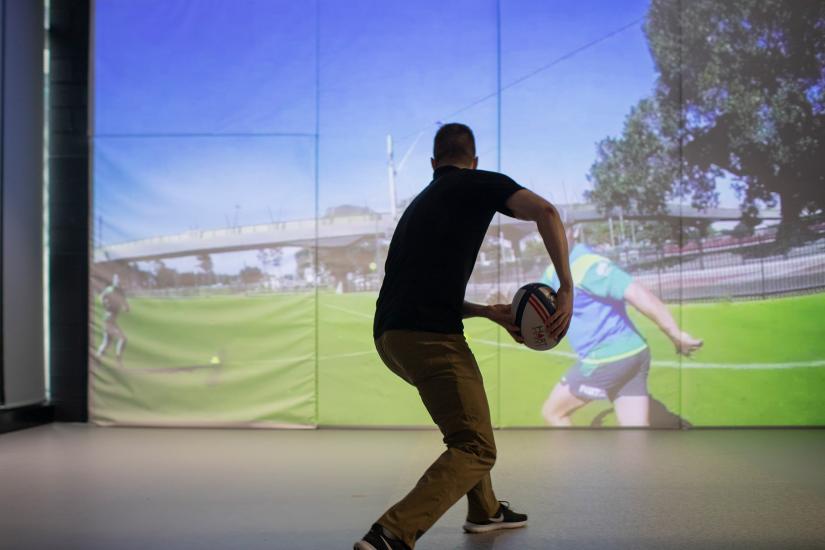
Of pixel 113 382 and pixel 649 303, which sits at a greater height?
pixel 649 303

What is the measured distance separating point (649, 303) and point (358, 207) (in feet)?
6.86

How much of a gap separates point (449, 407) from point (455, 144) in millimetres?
892

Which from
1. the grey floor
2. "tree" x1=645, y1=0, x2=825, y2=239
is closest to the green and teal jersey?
the grey floor

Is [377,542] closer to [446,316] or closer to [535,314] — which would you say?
[446,316]

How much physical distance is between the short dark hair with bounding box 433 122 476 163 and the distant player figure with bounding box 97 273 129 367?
3.62 meters

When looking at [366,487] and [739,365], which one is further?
[739,365]

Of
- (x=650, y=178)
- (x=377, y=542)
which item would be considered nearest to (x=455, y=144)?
(x=377, y=542)

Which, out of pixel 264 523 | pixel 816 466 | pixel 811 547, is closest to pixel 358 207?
pixel 264 523

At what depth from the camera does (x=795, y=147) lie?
543cm

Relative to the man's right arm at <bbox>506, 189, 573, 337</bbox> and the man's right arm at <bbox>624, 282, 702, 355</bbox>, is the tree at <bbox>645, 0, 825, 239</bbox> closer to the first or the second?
the man's right arm at <bbox>624, 282, 702, 355</bbox>

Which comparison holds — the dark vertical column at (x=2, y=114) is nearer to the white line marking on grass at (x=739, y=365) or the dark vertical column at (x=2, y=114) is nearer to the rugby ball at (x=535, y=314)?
the rugby ball at (x=535, y=314)

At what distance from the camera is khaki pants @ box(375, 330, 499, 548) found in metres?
2.51

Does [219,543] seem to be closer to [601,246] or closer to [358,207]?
[358,207]

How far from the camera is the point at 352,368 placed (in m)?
5.46
